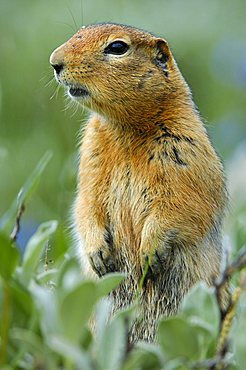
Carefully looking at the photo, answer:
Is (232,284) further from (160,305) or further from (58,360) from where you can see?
(58,360)

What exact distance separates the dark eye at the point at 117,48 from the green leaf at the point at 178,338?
1.68 metres

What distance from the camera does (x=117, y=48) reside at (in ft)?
12.3

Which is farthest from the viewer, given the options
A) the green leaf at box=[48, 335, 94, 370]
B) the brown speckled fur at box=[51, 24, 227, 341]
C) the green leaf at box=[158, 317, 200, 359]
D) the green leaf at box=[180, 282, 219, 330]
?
the brown speckled fur at box=[51, 24, 227, 341]

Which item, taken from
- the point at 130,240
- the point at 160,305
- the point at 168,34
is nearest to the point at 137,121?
the point at 130,240

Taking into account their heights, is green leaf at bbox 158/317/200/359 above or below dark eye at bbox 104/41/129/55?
below

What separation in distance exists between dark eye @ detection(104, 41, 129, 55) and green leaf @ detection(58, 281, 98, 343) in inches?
70.2

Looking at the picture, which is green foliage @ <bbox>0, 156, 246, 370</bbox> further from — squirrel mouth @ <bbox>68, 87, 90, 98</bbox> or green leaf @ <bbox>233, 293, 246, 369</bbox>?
squirrel mouth @ <bbox>68, 87, 90, 98</bbox>

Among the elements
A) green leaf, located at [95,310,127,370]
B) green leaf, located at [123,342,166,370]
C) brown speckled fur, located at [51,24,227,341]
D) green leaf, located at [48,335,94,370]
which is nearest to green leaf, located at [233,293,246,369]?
green leaf, located at [123,342,166,370]

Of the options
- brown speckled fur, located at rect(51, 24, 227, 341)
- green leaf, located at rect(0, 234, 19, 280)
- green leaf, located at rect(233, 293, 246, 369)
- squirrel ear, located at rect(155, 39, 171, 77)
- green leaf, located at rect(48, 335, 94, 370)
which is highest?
squirrel ear, located at rect(155, 39, 171, 77)

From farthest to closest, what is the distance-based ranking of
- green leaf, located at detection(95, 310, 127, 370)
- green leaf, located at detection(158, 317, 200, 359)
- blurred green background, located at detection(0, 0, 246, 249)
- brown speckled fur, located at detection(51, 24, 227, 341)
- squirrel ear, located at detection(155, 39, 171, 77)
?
1. blurred green background, located at detection(0, 0, 246, 249)
2. squirrel ear, located at detection(155, 39, 171, 77)
3. brown speckled fur, located at detection(51, 24, 227, 341)
4. green leaf, located at detection(158, 317, 200, 359)
5. green leaf, located at detection(95, 310, 127, 370)

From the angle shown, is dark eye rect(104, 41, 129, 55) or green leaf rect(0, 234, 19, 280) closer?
green leaf rect(0, 234, 19, 280)

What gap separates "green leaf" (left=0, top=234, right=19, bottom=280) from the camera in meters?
2.10

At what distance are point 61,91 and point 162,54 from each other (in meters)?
3.35

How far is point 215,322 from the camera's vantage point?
233 cm
